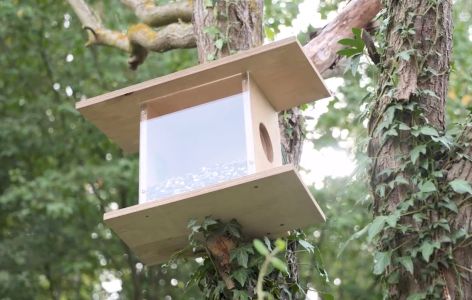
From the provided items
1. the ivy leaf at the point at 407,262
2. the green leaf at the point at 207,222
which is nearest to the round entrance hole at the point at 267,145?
the green leaf at the point at 207,222

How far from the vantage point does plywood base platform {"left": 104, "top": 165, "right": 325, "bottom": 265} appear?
2.90 m

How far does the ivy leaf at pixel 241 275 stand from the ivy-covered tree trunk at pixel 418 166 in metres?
0.55

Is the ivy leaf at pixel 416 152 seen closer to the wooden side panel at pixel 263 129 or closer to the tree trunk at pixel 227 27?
the wooden side panel at pixel 263 129

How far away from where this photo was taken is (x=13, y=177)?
26.1ft

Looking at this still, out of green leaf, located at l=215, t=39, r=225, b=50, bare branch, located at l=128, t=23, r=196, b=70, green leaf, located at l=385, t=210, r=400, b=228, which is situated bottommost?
green leaf, located at l=385, t=210, r=400, b=228

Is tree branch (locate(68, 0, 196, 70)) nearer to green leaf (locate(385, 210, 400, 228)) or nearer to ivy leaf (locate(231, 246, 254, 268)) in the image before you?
ivy leaf (locate(231, 246, 254, 268))

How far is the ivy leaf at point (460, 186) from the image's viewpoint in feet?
8.84

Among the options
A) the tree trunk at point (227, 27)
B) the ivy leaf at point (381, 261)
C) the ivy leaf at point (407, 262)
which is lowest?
the ivy leaf at point (407, 262)

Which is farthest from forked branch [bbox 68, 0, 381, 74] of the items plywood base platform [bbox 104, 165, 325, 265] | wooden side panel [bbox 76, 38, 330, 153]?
plywood base platform [bbox 104, 165, 325, 265]

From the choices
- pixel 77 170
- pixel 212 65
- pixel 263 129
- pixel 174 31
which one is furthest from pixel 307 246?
pixel 77 170

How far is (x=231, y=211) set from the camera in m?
3.10

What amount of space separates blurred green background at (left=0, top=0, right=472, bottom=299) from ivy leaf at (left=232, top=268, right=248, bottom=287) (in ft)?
14.3

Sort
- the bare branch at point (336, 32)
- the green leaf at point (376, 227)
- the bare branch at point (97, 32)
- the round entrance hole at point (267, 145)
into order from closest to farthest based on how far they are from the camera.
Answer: the green leaf at point (376, 227), the round entrance hole at point (267, 145), the bare branch at point (336, 32), the bare branch at point (97, 32)

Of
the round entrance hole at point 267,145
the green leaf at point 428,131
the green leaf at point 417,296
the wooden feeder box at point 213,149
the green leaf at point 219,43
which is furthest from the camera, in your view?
the green leaf at point 219,43
